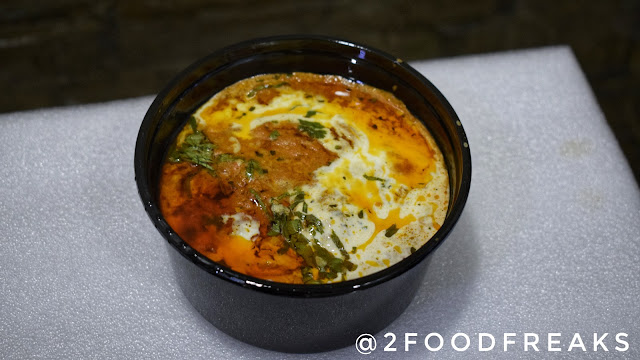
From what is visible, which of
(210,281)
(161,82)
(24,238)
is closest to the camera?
(210,281)

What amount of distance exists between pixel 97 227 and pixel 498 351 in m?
0.75

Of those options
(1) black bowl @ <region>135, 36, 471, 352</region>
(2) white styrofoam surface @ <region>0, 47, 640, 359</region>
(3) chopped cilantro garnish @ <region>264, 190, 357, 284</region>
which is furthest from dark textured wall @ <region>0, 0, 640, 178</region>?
(3) chopped cilantro garnish @ <region>264, 190, 357, 284</region>

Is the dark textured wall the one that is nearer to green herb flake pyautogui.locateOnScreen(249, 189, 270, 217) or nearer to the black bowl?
the black bowl

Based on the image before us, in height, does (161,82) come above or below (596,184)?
below

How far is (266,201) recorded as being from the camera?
1310 mm

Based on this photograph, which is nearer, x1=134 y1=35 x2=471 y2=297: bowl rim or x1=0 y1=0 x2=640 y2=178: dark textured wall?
x1=134 y1=35 x2=471 y2=297: bowl rim

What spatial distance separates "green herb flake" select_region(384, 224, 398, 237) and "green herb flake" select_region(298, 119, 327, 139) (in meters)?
0.23

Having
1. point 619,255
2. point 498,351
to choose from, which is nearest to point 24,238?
point 498,351

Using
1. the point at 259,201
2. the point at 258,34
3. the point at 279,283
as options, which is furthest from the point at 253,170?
the point at 258,34

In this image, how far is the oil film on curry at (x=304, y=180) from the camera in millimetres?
1245

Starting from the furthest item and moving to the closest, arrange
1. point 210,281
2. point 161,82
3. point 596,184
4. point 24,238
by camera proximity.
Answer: point 161,82 < point 596,184 < point 24,238 < point 210,281

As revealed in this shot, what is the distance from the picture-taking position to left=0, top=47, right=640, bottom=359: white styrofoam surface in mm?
1336

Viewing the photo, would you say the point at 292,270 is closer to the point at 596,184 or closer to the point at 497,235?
the point at 497,235

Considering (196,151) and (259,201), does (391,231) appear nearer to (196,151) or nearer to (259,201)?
(259,201)
